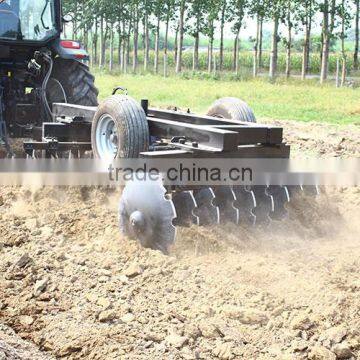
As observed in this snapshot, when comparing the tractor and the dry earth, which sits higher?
the tractor

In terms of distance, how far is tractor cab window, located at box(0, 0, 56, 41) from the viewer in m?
7.57

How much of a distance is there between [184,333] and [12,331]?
3.01 ft

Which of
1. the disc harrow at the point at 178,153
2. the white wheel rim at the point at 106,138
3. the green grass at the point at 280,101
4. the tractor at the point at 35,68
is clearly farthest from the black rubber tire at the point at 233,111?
the green grass at the point at 280,101

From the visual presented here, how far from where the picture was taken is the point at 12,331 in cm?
357

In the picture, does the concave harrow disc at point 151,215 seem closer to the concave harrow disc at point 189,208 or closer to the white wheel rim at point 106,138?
the concave harrow disc at point 189,208

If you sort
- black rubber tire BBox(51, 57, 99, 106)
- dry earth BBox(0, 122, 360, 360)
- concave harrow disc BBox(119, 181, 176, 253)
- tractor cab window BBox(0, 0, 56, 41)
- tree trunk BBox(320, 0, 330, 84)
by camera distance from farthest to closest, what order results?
tree trunk BBox(320, 0, 330, 84) < black rubber tire BBox(51, 57, 99, 106) < tractor cab window BBox(0, 0, 56, 41) < concave harrow disc BBox(119, 181, 176, 253) < dry earth BBox(0, 122, 360, 360)

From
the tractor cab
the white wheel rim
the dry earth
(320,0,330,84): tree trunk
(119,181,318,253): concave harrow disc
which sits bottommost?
the dry earth

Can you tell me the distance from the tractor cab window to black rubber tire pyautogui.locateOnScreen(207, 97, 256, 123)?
2461mm

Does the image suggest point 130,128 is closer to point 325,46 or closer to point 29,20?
point 29,20

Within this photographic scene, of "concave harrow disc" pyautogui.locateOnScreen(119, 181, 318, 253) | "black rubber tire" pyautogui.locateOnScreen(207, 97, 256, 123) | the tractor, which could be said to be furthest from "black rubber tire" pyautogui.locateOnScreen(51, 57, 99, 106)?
"concave harrow disc" pyautogui.locateOnScreen(119, 181, 318, 253)

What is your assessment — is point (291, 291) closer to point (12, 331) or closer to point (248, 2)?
point (12, 331)

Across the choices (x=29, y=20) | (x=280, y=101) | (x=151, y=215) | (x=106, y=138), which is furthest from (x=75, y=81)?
(x=280, y=101)

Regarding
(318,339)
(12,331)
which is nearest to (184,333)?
(318,339)

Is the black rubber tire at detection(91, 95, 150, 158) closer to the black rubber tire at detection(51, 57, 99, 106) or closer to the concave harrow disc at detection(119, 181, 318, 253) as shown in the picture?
the concave harrow disc at detection(119, 181, 318, 253)
